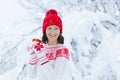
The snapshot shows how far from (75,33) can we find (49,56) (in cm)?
122

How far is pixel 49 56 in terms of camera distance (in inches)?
87.7

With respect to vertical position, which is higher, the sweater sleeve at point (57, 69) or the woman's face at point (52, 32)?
the woman's face at point (52, 32)

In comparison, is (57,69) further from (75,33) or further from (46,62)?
(75,33)

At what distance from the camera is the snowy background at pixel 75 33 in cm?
314

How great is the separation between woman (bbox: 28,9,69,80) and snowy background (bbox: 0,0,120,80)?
0.82m

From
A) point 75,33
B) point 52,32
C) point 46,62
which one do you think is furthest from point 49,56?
point 75,33

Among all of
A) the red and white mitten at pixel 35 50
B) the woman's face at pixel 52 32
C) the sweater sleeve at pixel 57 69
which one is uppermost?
the woman's face at pixel 52 32

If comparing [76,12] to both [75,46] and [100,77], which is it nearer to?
[75,46]

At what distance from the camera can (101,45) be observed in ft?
11.1

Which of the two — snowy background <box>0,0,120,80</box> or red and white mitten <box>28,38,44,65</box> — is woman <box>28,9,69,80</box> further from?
snowy background <box>0,0,120,80</box>

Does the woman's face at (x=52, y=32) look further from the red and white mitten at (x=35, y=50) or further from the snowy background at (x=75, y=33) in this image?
the snowy background at (x=75, y=33)

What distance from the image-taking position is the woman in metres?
2.21

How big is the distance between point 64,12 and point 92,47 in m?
0.49

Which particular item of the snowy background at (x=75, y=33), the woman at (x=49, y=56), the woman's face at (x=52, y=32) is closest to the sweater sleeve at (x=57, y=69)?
the woman at (x=49, y=56)
